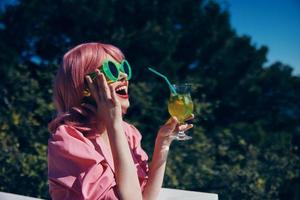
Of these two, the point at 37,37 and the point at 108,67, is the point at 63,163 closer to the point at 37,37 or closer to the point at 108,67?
the point at 108,67

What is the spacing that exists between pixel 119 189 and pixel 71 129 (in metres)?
0.36

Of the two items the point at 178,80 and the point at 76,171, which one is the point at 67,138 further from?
the point at 178,80

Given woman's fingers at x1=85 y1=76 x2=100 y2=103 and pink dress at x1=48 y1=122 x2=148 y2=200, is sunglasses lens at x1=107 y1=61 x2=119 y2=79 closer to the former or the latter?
woman's fingers at x1=85 y1=76 x2=100 y2=103

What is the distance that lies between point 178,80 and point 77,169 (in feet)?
18.7

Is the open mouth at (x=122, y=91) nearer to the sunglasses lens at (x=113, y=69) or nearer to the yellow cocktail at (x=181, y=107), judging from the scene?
the sunglasses lens at (x=113, y=69)

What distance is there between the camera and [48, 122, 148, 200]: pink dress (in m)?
1.68

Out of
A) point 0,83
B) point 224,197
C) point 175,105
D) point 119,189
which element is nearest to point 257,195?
point 224,197

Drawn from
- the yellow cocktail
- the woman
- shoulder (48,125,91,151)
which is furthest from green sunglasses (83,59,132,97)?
the yellow cocktail

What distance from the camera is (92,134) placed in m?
1.87

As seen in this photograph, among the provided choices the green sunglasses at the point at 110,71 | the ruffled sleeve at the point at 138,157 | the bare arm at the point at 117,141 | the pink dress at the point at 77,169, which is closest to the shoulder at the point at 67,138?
the pink dress at the point at 77,169

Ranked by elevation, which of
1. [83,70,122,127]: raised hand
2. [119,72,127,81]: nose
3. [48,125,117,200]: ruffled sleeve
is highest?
[119,72,127,81]: nose

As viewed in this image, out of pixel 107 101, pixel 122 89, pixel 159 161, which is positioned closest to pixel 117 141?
pixel 107 101

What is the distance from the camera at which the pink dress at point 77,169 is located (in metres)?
1.68

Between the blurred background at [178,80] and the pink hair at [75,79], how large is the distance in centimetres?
191
